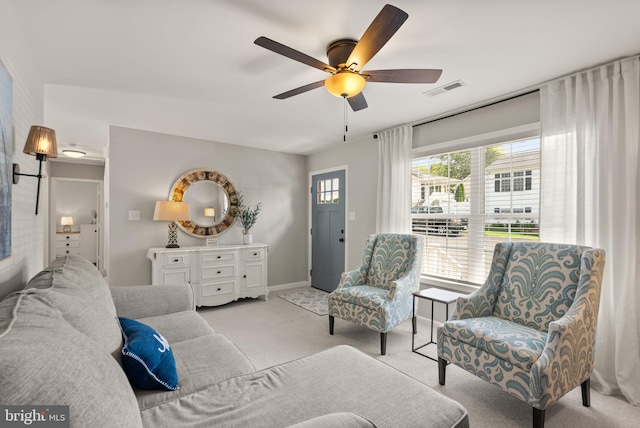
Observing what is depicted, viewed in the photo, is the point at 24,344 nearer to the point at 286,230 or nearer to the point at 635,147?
the point at 635,147

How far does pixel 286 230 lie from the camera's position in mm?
5406

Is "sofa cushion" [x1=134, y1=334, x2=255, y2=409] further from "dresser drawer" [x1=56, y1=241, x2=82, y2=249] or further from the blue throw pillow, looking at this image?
"dresser drawer" [x1=56, y1=241, x2=82, y2=249]

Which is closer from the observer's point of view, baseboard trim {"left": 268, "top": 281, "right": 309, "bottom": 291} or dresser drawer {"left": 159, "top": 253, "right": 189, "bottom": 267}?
dresser drawer {"left": 159, "top": 253, "right": 189, "bottom": 267}

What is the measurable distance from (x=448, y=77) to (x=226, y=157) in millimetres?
3344

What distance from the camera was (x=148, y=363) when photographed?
130cm

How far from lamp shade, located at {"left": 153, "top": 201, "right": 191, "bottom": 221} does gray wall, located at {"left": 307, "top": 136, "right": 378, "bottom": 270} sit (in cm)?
233

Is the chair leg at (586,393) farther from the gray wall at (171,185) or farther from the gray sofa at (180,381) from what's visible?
the gray wall at (171,185)

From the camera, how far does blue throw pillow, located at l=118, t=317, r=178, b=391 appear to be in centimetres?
128

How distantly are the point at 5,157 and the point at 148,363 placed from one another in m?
1.31

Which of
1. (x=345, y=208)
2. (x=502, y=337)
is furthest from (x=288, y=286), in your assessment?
(x=502, y=337)

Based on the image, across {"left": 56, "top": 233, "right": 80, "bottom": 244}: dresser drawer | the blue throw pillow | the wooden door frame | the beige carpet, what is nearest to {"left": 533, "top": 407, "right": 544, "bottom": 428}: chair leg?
the beige carpet

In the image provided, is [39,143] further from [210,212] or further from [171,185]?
[210,212]

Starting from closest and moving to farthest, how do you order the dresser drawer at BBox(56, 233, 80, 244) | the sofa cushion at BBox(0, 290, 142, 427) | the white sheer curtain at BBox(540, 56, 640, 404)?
the sofa cushion at BBox(0, 290, 142, 427), the white sheer curtain at BBox(540, 56, 640, 404), the dresser drawer at BBox(56, 233, 80, 244)

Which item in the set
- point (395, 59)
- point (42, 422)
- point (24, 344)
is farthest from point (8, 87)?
point (395, 59)
